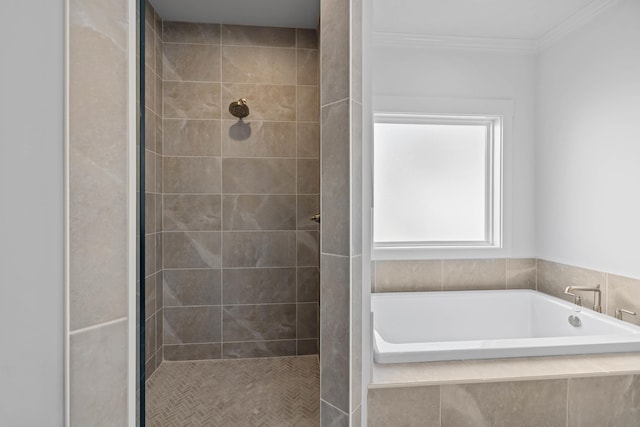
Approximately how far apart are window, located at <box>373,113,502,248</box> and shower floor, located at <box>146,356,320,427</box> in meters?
1.15

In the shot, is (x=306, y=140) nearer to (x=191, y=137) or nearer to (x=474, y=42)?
(x=191, y=137)

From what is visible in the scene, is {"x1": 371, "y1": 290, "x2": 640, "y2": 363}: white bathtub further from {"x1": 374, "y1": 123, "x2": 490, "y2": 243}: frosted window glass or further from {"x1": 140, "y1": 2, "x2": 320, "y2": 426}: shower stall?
{"x1": 140, "y1": 2, "x2": 320, "y2": 426}: shower stall

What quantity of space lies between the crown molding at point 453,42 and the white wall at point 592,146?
0.18 meters

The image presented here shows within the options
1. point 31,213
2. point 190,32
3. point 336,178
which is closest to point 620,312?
point 336,178

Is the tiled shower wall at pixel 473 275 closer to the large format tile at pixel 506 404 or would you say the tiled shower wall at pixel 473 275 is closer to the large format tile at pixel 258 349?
the large format tile at pixel 258 349

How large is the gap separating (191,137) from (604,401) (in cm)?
269

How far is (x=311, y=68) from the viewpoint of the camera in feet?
8.32

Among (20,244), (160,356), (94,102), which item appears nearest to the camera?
(20,244)

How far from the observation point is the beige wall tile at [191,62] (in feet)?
7.96

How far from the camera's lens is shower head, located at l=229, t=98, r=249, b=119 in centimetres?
241

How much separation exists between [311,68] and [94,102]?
7.33 ft

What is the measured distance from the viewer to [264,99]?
2.50 metres

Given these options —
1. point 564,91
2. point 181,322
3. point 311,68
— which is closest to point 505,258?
point 564,91

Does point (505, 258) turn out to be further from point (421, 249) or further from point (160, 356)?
point (160, 356)
